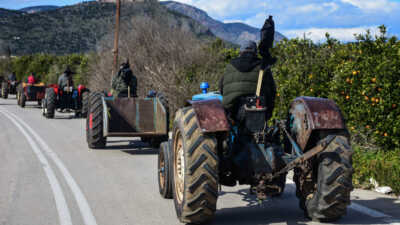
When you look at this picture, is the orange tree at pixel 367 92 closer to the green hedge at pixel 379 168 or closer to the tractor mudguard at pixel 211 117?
the green hedge at pixel 379 168

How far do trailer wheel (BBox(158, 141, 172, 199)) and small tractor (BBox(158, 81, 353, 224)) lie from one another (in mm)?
719

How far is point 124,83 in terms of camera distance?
1459 cm

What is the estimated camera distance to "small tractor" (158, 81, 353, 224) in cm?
569

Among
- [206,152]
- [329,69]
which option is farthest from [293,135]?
[329,69]

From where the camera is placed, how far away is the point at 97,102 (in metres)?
13.1

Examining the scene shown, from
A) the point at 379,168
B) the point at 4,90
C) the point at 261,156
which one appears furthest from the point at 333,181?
the point at 4,90

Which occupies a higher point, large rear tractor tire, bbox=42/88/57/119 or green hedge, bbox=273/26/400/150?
green hedge, bbox=273/26/400/150

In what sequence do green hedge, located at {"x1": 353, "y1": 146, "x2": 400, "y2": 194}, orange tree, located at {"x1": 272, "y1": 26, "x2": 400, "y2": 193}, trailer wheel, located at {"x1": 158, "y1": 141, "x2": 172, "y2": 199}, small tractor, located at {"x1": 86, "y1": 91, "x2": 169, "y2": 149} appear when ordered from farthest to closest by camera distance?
1. small tractor, located at {"x1": 86, "y1": 91, "x2": 169, "y2": 149}
2. orange tree, located at {"x1": 272, "y1": 26, "x2": 400, "y2": 193}
3. green hedge, located at {"x1": 353, "y1": 146, "x2": 400, "y2": 194}
4. trailer wheel, located at {"x1": 158, "y1": 141, "x2": 172, "y2": 199}

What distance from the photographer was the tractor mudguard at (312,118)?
585cm

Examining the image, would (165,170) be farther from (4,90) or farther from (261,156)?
(4,90)

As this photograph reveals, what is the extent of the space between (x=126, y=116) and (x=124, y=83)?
6.48ft

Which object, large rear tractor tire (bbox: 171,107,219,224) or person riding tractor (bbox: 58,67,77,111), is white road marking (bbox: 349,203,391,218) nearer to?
large rear tractor tire (bbox: 171,107,219,224)

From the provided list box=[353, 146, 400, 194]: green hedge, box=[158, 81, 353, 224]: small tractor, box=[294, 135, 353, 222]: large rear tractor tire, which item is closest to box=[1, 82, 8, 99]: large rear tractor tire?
Answer: box=[353, 146, 400, 194]: green hedge

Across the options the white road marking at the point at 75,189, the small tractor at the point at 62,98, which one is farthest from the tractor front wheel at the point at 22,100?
the white road marking at the point at 75,189
